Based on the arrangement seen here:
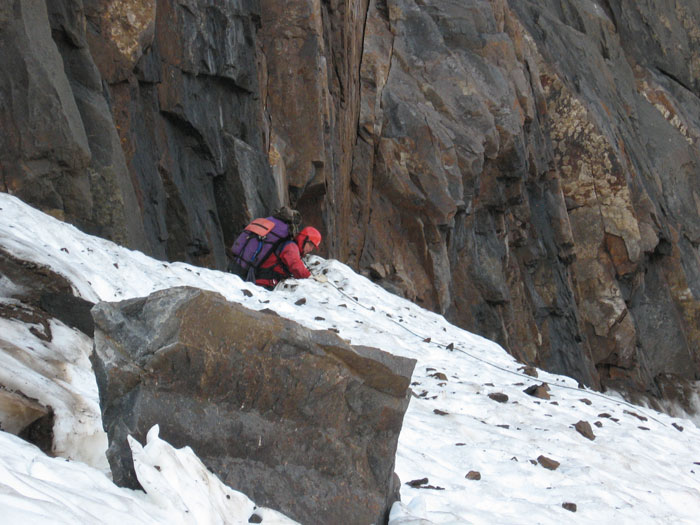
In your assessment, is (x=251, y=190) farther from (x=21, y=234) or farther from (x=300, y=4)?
(x=21, y=234)

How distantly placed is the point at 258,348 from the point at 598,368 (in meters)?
25.4

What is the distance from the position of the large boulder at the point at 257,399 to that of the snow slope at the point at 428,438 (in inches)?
8.6

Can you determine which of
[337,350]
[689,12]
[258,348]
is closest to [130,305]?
[258,348]

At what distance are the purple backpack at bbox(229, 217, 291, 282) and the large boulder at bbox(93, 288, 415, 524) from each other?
6.83 metres

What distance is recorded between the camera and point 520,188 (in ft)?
79.2

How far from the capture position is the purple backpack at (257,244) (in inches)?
430

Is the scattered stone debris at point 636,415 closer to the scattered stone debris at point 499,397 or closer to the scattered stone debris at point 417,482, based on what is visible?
the scattered stone debris at point 499,397

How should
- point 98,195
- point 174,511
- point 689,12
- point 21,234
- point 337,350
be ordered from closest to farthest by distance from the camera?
point 174,511 → point 337,350 → point 21,234 → point 98,195 → point 689,12

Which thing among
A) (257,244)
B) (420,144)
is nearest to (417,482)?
(257,244)

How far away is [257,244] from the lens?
1095 centimetres

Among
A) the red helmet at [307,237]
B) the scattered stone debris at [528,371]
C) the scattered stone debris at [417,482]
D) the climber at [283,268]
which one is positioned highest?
the red helmet at [307,237]

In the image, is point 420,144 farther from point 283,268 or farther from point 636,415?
point 636,415

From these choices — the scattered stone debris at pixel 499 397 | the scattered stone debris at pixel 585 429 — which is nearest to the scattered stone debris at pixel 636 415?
the scattered stone debris at pixel 585 429

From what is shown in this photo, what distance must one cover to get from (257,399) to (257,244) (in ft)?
23.7
